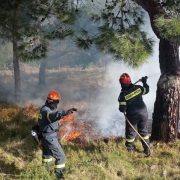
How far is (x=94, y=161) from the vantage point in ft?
28.5

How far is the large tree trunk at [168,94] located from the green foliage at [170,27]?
1.93 meters

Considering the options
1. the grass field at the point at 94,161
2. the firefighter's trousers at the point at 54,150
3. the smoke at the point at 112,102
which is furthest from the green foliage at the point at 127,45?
the smoke at the point at 112,102

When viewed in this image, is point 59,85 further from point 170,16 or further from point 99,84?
point 170,16

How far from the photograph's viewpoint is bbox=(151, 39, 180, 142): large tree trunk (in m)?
10.0

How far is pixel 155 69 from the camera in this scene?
180ft

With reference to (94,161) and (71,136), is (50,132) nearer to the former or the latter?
(94,161)

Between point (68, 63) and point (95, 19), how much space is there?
50728mm

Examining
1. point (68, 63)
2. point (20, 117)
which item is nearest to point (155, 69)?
point (68, 63)

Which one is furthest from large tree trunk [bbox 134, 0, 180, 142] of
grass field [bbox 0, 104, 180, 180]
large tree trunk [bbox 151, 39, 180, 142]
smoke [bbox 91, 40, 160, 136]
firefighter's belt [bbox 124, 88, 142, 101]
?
smoke [bbox 91, 40, 160, 136]

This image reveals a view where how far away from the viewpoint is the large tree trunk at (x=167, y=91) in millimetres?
10016

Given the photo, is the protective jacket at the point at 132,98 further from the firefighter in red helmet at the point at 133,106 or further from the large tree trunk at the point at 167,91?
the large tree trunk at the point at 167,91

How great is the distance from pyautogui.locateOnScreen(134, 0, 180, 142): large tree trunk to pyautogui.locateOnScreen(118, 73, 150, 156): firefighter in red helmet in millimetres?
830

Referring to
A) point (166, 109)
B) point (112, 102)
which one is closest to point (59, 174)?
point (166, 109)

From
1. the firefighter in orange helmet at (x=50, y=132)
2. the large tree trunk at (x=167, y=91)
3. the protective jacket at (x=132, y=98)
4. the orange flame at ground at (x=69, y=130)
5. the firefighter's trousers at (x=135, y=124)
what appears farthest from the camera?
the orange flame at ground at (x=69, y=130)
